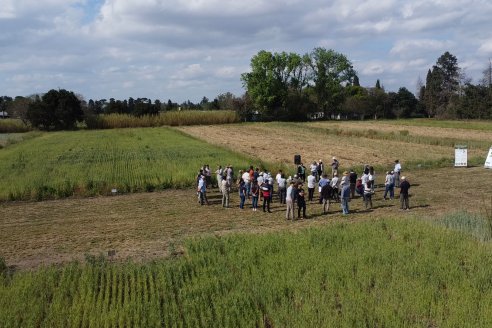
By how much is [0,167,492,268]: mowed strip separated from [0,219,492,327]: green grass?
2.27 m

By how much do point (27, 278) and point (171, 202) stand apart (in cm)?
1115

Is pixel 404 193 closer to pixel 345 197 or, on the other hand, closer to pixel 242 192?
pixel 345 197

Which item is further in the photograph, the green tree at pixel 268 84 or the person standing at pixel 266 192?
the green tree at pixel 268 84

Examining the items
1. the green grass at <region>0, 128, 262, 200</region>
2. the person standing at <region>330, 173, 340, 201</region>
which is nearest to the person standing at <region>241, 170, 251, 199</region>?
the person standing at <region>330, 173, 340, 201</region>

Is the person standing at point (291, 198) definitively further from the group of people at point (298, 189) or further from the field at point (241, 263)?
the field at point (241, 263)

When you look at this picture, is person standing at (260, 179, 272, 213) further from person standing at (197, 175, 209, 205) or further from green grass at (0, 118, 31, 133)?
green grass at (0, 118, 31, 133)

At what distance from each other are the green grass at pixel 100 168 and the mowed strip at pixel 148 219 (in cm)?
107

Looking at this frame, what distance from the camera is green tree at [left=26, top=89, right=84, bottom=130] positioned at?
74.5 metres

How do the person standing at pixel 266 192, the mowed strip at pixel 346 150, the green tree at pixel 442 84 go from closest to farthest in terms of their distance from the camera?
1. the person standing at pixel 266 192
2. the mowed strip at pixel 346 150
3. the green tree at pixel 442 84

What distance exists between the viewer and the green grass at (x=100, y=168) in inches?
979

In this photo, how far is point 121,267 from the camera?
1283 centimetres

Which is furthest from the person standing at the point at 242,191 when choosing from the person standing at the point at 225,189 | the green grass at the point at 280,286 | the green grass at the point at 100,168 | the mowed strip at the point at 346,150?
the mowed strip at the point at 346,150

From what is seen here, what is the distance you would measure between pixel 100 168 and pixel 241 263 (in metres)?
21.3

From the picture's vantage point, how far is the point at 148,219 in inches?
765
